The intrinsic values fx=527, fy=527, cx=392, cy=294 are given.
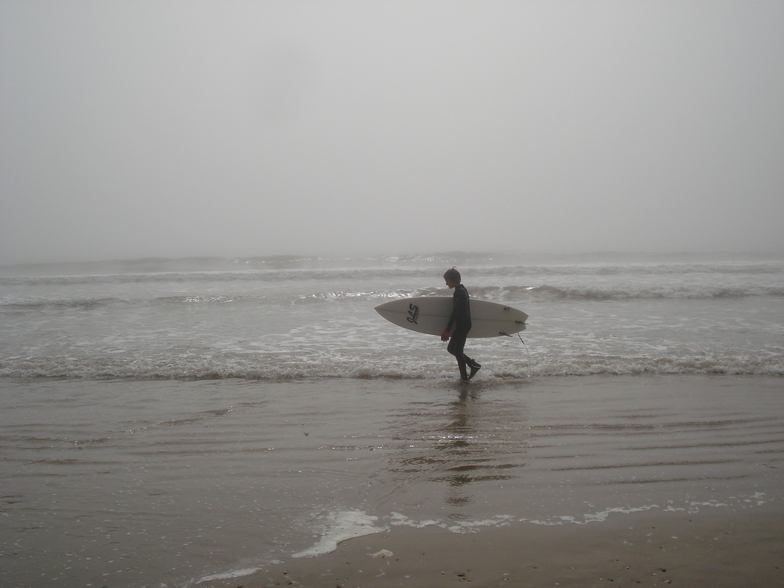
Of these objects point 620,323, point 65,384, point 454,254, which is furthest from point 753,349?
point 454,254

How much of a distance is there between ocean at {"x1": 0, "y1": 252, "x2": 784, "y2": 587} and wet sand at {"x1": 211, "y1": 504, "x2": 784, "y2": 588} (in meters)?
0.17

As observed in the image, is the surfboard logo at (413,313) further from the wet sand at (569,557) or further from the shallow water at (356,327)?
the wet sand at (569,557)

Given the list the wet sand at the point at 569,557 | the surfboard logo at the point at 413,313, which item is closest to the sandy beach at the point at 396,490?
the wet sand at the point at 569,557

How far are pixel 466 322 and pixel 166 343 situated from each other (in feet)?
20.5

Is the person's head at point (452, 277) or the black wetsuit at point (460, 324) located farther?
the black wetsuit at point (460, 324)

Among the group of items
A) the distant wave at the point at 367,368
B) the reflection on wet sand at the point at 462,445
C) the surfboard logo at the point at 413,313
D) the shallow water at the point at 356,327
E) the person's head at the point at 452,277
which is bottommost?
the reflection on wet sand at the point at 462,445

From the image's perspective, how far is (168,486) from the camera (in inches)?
163

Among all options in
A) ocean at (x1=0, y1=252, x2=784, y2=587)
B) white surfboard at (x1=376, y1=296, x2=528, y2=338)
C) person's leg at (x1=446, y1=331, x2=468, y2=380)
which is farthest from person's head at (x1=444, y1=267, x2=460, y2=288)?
ocean at (x1=0, y1=252, x2=784, y2=587)

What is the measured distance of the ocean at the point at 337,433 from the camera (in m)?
3.49

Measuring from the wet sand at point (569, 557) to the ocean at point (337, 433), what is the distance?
169 millimetres

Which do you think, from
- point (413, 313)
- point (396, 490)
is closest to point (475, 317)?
point (413, 313)

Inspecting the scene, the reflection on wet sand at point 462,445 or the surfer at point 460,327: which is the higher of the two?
the surfer at point 460,327

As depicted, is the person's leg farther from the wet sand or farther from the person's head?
the wet sand

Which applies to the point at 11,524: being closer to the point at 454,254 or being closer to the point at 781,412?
the point at 781,412
